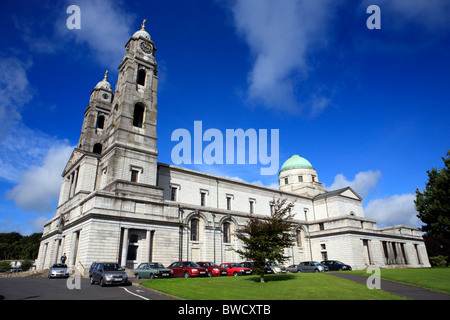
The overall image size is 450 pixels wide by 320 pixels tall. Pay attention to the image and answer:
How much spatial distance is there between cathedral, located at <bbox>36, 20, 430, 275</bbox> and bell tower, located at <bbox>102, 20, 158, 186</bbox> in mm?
125

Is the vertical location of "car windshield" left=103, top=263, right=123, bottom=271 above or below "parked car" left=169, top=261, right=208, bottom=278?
above

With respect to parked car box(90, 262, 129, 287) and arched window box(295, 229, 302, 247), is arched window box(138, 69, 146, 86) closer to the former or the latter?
parked car box(90, 262, 129, 287)

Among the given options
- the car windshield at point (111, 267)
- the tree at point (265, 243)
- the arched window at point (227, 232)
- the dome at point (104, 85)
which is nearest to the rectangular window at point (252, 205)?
the arched window at point (227, 232)

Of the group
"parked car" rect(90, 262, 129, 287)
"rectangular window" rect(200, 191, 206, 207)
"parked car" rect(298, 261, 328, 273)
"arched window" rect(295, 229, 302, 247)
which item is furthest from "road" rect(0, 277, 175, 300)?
"arched window" rect(295, 229, 302, 247)

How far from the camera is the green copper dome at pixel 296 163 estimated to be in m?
64.1

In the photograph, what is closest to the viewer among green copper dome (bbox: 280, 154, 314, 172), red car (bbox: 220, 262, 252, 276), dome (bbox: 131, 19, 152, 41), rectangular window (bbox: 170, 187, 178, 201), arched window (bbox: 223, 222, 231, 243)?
red car (bbox: 220, 262, 252, 276)

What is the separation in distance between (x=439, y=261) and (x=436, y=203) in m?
18.2

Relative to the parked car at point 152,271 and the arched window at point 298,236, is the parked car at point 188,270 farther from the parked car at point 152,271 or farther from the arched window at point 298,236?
the arched window at point 298,236

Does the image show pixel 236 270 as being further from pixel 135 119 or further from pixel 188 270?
pixel 135 119

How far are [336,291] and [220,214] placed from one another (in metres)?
25.1

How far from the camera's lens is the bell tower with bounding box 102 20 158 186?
3409cm

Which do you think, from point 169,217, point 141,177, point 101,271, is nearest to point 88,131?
point 141,177

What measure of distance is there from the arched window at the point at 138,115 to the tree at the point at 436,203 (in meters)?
42.1
